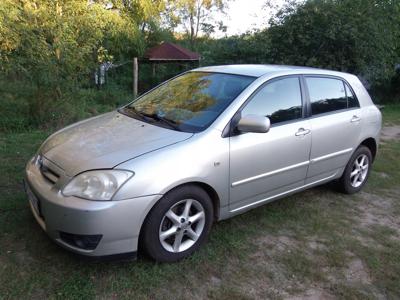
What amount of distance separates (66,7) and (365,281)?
305 inches

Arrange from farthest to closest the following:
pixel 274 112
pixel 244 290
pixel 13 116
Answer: pixel 13 116 < pixel 274 112 < pixel 244 290

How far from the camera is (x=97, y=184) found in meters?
2.70

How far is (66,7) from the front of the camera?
8.26 meters

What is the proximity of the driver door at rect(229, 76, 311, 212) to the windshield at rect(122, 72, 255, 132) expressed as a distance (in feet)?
0.78

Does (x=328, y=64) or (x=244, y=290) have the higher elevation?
(x=328, y=64)

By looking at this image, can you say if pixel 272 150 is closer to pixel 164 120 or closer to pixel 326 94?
pixel 164 120

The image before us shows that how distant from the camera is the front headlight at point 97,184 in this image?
8.77 feet

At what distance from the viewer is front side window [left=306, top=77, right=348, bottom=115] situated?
13.5 ft

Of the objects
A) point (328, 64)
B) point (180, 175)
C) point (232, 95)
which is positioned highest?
point (328, 64)

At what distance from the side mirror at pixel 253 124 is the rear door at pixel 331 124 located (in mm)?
996

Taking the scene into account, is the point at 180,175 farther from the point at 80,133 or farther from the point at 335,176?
the point at 335,176

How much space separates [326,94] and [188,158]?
2.09 m

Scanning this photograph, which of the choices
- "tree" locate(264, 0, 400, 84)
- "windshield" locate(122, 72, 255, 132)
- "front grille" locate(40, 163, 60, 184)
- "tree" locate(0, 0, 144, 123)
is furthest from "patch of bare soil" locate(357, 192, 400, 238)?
"tree" locate(264, 0, 400, 84)

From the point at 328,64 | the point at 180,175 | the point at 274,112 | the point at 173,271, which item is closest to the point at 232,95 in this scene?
the point at 274,112
